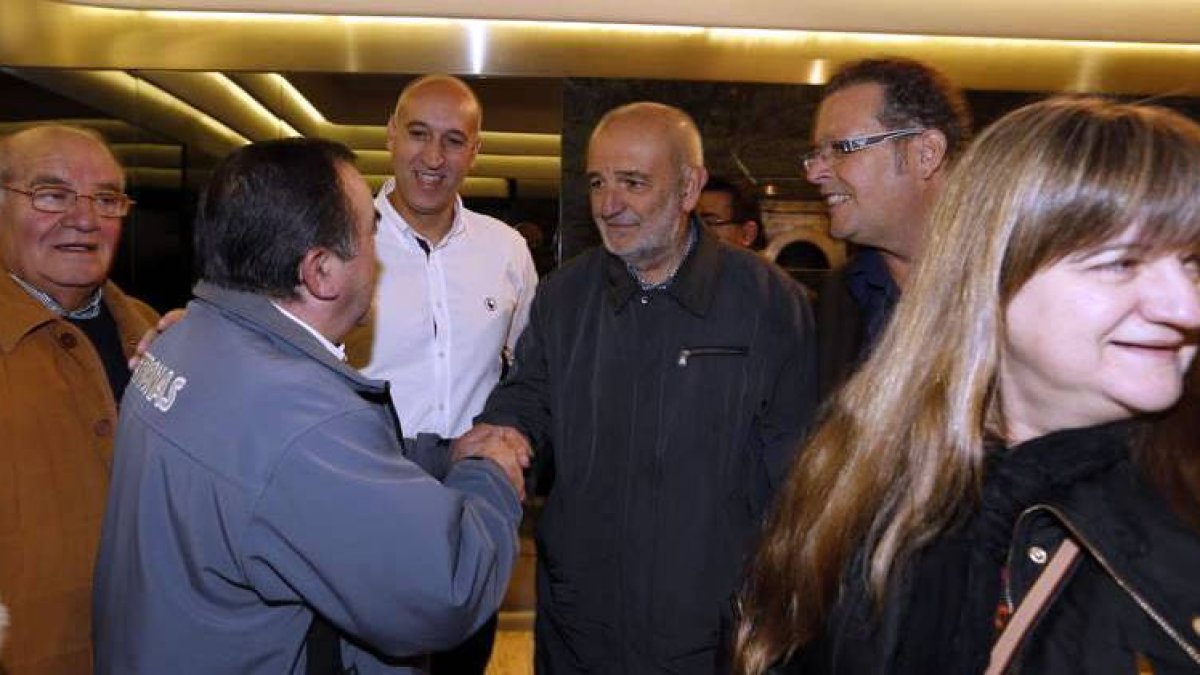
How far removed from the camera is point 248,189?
5.41ft

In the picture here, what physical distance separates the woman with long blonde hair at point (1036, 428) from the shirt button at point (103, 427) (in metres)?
1.60

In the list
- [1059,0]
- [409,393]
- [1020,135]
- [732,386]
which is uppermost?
[1059,0]

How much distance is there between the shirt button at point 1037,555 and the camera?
3.40 feet

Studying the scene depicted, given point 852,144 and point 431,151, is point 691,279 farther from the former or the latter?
point 431,151

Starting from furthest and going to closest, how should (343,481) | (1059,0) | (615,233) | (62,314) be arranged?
1. (1059,0)
2. (615,233)
3. (62,314)
4. (343,481)

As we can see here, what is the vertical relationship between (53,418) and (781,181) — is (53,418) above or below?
below

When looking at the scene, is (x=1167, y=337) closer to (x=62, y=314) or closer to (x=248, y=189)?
(x=248, y=189)

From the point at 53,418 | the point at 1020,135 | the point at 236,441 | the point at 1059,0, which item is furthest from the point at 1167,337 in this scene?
the point at 1059,0

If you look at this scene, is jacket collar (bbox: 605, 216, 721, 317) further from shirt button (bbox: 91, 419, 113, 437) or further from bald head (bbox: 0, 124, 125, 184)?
bald head (bbox: 0, 124, 125, 184)

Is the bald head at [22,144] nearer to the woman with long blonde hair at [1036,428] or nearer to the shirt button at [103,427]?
the shirt button at [103,427]

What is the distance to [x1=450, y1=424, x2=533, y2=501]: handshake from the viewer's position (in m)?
1.95

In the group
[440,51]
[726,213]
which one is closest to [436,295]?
[726,213]

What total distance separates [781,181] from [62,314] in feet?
12.3

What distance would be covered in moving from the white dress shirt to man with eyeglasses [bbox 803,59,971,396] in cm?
108
